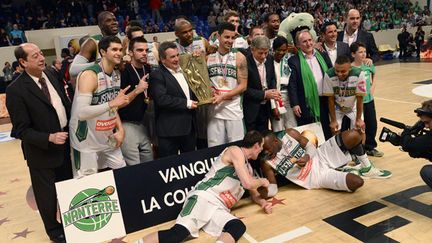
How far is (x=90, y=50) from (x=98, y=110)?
951 millimetres

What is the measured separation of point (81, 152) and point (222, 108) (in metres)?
1.56

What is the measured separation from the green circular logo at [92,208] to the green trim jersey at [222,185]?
2.67ft

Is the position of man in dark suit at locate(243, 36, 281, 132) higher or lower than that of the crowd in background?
lower

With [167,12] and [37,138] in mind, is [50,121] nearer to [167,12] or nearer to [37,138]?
[37,138]

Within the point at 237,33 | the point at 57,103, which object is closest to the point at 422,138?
the point at 237,33

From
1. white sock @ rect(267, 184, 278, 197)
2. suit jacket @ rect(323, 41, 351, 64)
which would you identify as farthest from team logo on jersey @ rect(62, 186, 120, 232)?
suit jacket @ rect(323, 41, 351, 64)

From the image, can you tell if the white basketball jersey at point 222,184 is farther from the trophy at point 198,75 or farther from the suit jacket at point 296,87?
the suit jacket at point 296,87

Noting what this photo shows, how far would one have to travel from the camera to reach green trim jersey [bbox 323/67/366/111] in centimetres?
466

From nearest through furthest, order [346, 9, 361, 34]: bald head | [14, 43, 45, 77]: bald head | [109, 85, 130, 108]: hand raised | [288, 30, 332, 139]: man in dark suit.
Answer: [14, 43, 45, 77]: bald head < [109, 85, 130, 108]: hand raised < [288, 30, 332, 139]: man in dark suit < [346, 9, 361, 34]: bald head

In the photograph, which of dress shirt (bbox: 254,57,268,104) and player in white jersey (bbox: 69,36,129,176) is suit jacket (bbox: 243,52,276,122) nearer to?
dress shirt (bbox: 254,57,268,104)

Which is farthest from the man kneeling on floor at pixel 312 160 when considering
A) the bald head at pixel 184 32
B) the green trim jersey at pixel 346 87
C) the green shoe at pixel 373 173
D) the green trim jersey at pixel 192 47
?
the bald head at pixel 184 32

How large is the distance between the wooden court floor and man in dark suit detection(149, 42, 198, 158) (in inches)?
34.8

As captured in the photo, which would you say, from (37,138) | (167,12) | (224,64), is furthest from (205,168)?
(167,12)

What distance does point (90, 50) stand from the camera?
13.1 feet
